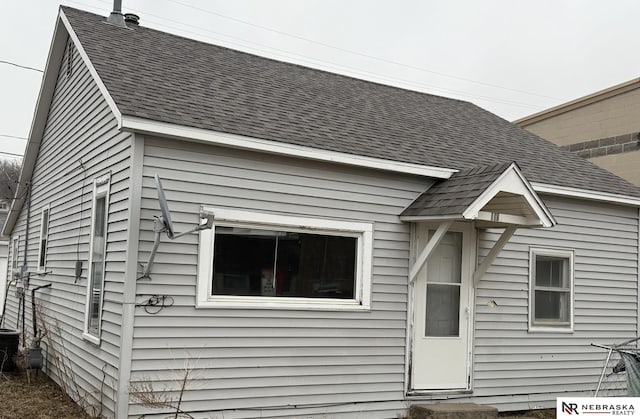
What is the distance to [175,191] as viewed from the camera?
661 centimetres

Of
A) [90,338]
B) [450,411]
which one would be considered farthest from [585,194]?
[90,338]

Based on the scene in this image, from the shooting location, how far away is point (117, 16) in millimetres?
→ 10148

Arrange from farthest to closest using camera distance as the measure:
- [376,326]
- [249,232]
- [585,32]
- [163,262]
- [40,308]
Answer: [585,32]
[40,308]
[376,326]
[249,232]
[163,262]

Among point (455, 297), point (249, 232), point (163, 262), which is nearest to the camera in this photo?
point (163, 262)

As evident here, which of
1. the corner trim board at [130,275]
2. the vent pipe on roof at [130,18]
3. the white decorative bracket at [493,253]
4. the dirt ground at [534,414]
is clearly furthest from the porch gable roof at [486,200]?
the vent pipe on roof at [130,18]

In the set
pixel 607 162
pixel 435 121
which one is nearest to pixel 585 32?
pixel 607 162

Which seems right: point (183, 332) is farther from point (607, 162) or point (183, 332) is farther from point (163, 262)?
point (607, 162)

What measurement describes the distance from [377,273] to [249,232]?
1.65 metres

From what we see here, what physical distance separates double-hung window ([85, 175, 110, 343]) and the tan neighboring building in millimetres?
11431

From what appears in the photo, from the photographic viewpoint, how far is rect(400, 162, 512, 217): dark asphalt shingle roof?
287 inches

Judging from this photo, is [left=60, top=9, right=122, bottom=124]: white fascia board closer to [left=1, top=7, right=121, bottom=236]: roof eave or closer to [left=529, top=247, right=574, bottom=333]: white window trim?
[left=1, top=7, right=121, bottom=236]: roof eave

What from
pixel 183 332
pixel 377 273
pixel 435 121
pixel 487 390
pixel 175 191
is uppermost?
pixel 435 121

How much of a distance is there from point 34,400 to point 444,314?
4.91 m

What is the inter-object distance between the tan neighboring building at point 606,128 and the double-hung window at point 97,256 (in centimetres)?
1143
